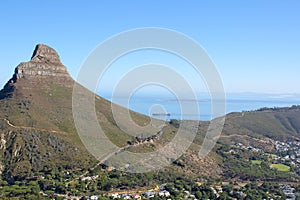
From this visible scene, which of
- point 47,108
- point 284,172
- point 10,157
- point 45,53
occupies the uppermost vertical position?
point 45,53

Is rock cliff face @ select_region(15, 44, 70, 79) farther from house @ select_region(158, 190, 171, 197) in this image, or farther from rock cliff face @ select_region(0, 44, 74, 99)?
house @ select_region(158, 190, 171, 197)

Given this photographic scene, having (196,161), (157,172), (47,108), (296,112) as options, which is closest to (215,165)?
(196,161)

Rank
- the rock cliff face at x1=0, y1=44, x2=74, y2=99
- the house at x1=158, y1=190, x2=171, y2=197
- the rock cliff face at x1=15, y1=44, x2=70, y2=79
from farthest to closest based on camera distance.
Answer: the rock cliff face at x1=15, y1=44, x2=70, y2=79 < the rock cliff face at x1=0, y1=44, x2=74, y2=99 < the house at x1=158, y1=190, x2=171, y2=197

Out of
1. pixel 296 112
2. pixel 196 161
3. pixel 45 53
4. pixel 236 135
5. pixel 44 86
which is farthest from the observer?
pixel 296 112

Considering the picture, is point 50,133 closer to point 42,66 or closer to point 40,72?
point 40,72

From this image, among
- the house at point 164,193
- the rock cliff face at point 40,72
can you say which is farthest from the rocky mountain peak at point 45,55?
the house at point 164,193

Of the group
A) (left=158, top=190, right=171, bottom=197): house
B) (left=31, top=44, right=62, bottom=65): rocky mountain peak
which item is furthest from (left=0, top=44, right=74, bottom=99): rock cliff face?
(left=158, top=190, right=171, bottom=197): house

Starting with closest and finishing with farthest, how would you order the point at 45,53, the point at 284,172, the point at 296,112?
1. the point at 284,172
2. the point at 45,53
3. the point at 296,112

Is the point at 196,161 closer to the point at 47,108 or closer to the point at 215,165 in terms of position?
the point at 215,165

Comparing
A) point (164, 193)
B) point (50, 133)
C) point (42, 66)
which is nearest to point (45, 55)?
point (42, 66)
